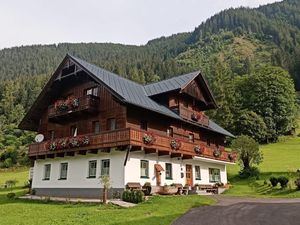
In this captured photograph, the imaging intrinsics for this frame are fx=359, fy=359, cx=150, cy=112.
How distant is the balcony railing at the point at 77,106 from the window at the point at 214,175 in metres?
15.1

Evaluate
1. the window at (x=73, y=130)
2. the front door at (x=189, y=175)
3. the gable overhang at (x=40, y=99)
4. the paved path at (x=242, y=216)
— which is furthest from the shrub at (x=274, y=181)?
the window at (x=73, y=130)

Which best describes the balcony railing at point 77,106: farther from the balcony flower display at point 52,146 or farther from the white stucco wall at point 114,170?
the white stucco wall at point 114,170

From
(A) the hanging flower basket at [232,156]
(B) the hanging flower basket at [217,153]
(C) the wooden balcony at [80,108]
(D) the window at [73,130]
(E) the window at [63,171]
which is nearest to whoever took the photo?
(C) the wooden balcony at [80,108]

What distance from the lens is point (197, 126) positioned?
36562 millimetres

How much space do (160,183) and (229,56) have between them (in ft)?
546

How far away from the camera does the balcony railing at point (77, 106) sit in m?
30.0

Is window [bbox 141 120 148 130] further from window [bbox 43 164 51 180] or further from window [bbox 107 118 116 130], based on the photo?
window [bbox 43 164 51 180]

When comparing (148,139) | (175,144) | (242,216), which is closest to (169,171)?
(175,144)

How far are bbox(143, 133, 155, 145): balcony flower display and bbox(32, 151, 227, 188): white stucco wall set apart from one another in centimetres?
170

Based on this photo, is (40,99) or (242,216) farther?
(40,99)

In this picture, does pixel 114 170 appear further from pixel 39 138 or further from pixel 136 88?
pixel 39 138

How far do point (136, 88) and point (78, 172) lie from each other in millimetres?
10054

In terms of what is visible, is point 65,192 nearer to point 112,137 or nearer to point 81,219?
point 112,137

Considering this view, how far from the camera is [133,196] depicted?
2403 centimetres
